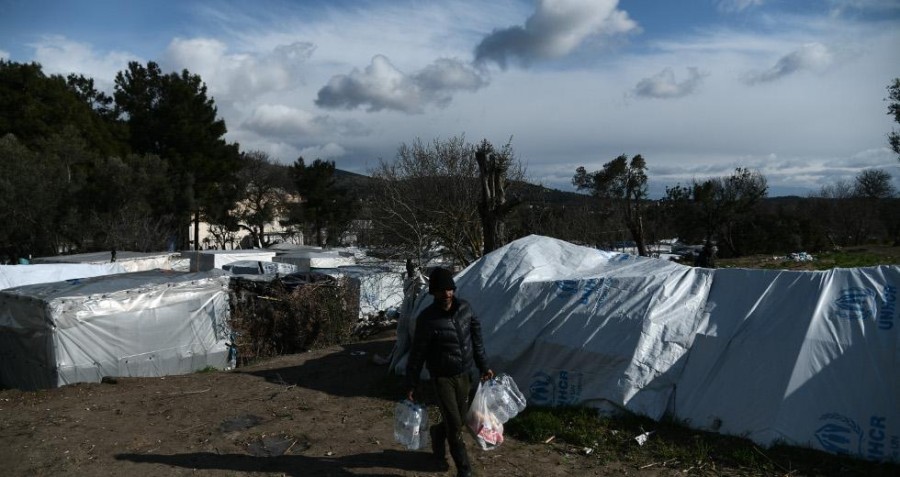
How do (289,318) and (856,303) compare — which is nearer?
(856,303)

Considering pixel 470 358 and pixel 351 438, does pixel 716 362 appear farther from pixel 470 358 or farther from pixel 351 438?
pixel 351 438

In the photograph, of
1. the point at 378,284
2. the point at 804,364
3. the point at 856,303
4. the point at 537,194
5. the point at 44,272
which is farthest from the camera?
the point at 537,194

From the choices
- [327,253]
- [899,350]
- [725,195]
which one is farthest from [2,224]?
[725,195]

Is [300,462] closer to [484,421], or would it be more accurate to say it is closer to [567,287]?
[484,421]

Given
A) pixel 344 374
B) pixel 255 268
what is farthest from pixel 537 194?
pixel 344 374

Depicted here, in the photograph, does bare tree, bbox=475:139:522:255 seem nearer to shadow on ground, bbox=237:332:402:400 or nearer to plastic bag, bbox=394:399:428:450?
shadow on ground, bbox=237:332:402:400

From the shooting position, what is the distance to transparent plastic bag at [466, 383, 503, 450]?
4.60 m

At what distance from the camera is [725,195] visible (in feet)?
121

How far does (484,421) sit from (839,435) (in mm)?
2817

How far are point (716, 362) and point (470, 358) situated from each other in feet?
8.32

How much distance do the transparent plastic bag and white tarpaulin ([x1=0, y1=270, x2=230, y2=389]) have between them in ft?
24.6

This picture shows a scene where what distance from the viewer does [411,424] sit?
4656 millimetres

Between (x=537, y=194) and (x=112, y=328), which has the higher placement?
(x=537, y=194)

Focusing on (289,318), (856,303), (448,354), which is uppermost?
(856,303)
